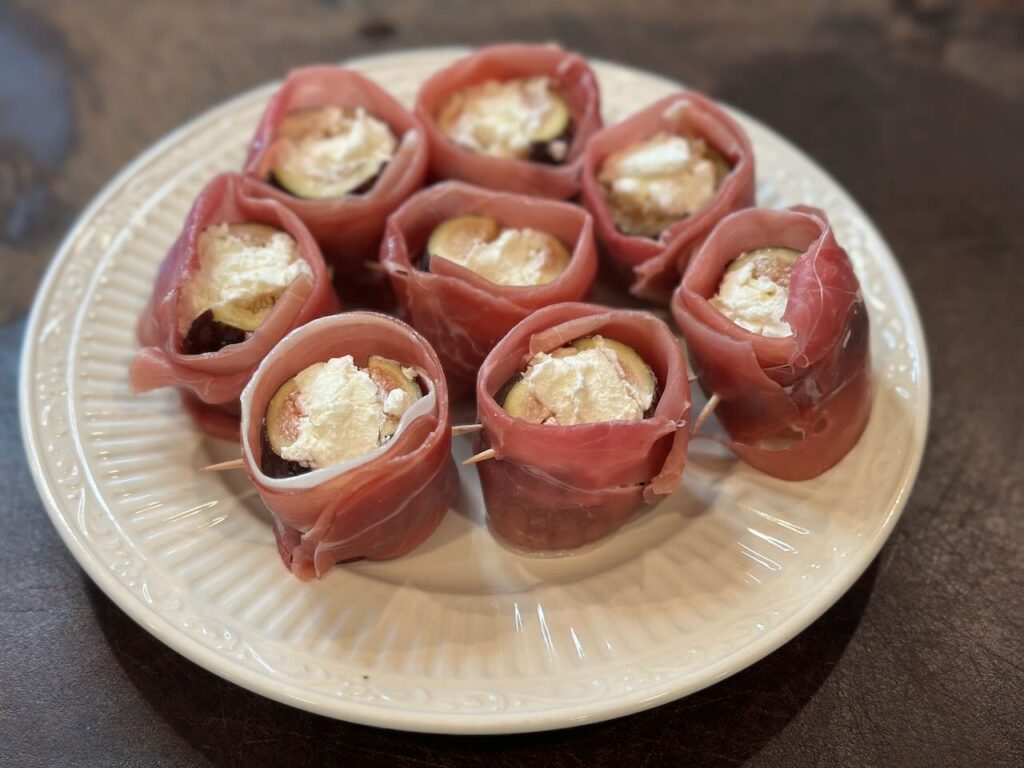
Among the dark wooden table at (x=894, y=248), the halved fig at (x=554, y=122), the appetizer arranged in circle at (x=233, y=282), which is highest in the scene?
the halved fig at (x=554, y=122)

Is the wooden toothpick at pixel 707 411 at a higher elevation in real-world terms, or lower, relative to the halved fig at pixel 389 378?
lower

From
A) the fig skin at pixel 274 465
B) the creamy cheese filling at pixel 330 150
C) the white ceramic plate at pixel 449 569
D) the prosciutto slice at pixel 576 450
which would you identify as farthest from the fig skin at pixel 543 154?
the fig skin at pixel 274 465

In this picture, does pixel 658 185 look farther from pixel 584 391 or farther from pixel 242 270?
pixel 242 270

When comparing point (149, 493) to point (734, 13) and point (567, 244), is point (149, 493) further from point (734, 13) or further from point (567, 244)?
point (734, 13)

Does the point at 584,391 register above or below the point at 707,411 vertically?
above

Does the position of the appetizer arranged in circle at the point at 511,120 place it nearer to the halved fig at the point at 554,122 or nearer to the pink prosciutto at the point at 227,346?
the halved fig at the point at 554,122

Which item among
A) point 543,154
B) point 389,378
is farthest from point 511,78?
point 389,378

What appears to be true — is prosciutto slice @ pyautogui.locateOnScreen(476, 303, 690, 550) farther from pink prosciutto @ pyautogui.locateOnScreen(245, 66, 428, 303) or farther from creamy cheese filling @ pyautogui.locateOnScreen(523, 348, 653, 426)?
pink prosciutto @ pyautogui.locateOnScreen(245, 66, 428, 303)
